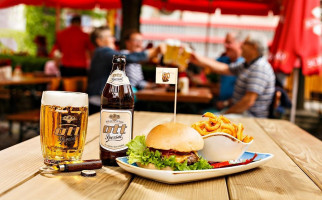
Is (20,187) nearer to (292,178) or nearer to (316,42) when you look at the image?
(292,178)

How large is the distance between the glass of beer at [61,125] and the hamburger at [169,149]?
0.56 ft

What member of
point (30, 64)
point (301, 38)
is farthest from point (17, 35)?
point (301, 38)

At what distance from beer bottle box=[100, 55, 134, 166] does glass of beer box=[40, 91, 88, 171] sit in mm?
72

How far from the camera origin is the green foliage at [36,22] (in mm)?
19891

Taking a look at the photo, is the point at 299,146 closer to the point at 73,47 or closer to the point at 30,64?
the point at 73,47

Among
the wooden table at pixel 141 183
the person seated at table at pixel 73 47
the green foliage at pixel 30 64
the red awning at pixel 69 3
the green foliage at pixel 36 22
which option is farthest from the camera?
the green foliage at pixel 36 22

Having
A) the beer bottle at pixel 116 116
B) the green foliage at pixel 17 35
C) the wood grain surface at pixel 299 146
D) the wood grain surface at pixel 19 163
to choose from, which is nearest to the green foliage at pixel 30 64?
the wood grain surface at pixel 299 146

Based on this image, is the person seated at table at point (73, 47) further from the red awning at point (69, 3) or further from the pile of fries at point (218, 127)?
the pile of fries at point (218, 127)

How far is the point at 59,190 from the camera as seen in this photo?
0.94 meters

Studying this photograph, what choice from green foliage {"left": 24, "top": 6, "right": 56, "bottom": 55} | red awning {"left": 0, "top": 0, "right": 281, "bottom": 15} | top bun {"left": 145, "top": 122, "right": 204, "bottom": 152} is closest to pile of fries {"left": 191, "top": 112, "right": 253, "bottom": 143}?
top bun {"left": 145, "top": 122, "right": 204, "bottom": 152}

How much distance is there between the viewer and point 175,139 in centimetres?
108

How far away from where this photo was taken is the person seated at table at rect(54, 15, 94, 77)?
5863 mm

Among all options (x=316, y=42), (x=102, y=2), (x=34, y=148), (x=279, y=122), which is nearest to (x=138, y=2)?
(x=102, y=2)

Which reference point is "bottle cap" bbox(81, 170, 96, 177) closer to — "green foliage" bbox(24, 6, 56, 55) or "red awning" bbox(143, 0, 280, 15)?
"red awning" bbox(143, 0, 280, 15)
